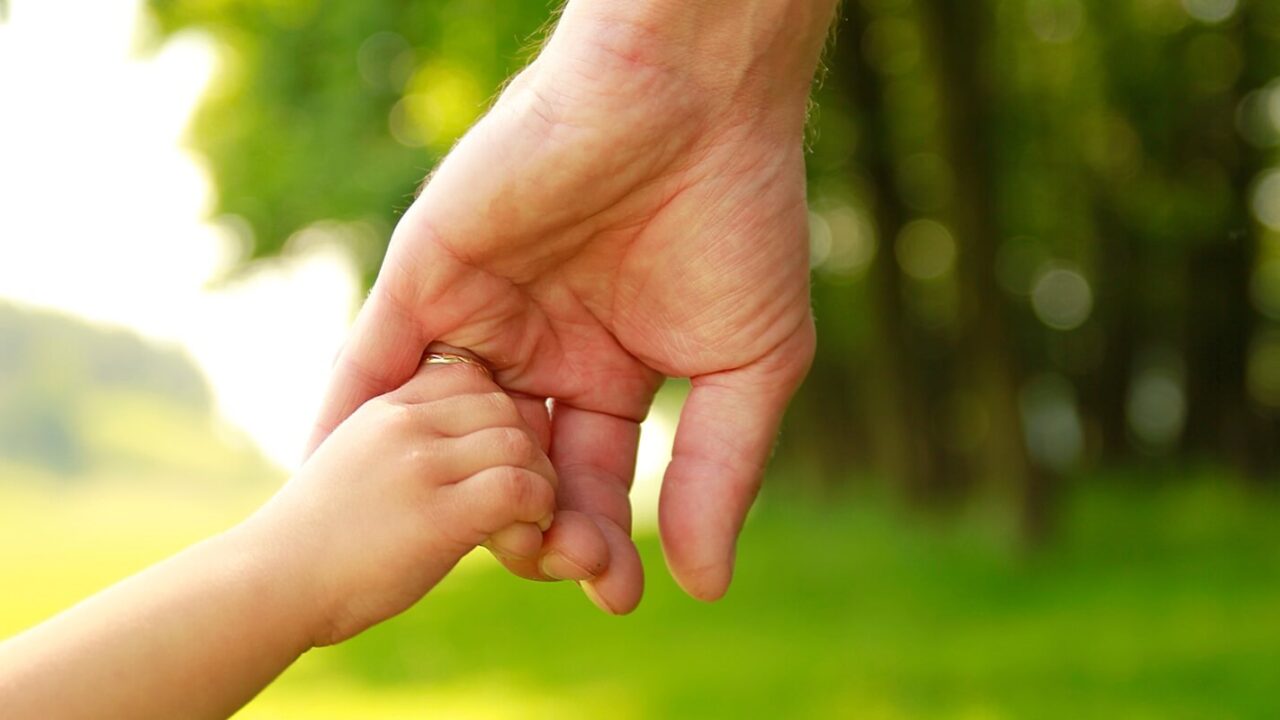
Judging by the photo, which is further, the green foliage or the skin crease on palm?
the green foliage

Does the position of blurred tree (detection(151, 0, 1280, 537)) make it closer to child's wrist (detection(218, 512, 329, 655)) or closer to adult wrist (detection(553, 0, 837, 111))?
adult wrist (detection(553, 0, 837, 111))

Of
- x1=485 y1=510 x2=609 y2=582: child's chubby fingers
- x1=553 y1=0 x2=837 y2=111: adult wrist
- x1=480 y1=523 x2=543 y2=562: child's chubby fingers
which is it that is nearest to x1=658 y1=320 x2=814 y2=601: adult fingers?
x1=485 y1=510 x2=609 y2=582: child's chubby fingers

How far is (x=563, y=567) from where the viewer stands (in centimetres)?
235

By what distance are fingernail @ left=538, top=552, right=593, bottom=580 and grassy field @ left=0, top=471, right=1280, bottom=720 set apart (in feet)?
A: 17.9

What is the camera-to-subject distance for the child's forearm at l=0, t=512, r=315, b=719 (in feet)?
6.75

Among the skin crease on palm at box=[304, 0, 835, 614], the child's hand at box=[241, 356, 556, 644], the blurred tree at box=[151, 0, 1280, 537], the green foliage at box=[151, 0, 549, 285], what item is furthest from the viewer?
the blurred tree at box=[151, 0, 1280, 537]

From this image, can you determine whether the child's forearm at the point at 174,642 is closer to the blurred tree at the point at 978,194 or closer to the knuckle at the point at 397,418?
the knuckle at the point at 397,418

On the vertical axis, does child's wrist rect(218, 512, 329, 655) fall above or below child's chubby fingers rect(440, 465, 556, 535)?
below

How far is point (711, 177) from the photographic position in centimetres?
262

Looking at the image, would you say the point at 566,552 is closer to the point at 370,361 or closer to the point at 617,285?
the point at 370,361

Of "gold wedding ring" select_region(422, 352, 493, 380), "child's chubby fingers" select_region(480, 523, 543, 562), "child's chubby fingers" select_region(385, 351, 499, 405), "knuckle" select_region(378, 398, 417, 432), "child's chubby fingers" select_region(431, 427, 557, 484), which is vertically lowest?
"child's chubby fingers" select_region(480, 523, 543, 562)

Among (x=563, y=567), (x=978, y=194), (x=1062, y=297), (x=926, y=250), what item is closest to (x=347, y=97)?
(x=978, y=194)

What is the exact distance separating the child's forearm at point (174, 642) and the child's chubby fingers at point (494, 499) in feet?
0.90

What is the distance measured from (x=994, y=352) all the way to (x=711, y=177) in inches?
365
